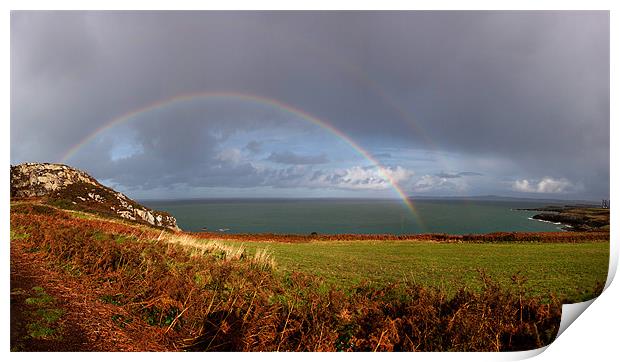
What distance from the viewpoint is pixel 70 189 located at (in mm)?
32375

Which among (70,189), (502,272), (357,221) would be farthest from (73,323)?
(357,221)

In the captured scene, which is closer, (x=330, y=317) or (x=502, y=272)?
(x=330, y=317)

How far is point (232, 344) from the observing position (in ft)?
23.1

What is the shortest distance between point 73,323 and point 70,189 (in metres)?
30.9

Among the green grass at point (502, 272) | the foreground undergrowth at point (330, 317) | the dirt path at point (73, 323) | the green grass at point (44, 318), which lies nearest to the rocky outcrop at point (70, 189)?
the green grass at point (502, 272)

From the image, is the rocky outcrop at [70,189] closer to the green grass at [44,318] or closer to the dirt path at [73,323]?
the dirt path at [73,323]

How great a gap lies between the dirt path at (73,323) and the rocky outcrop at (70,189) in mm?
23869

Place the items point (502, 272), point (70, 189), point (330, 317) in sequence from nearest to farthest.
A: point (330, 317) < point (502, 272) < point (70, 189)

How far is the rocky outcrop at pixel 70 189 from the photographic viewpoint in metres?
30.8

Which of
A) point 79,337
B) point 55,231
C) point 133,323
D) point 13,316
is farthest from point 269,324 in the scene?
point 55,231

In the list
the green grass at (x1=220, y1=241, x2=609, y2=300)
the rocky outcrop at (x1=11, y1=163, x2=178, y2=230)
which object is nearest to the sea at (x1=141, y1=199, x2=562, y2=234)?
the rocky outcrop at (x1=11, y1=163, x2=178, y2=230)

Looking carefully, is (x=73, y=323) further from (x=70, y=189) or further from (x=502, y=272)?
(x=70, y=189)

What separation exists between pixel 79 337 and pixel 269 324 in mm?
3240
